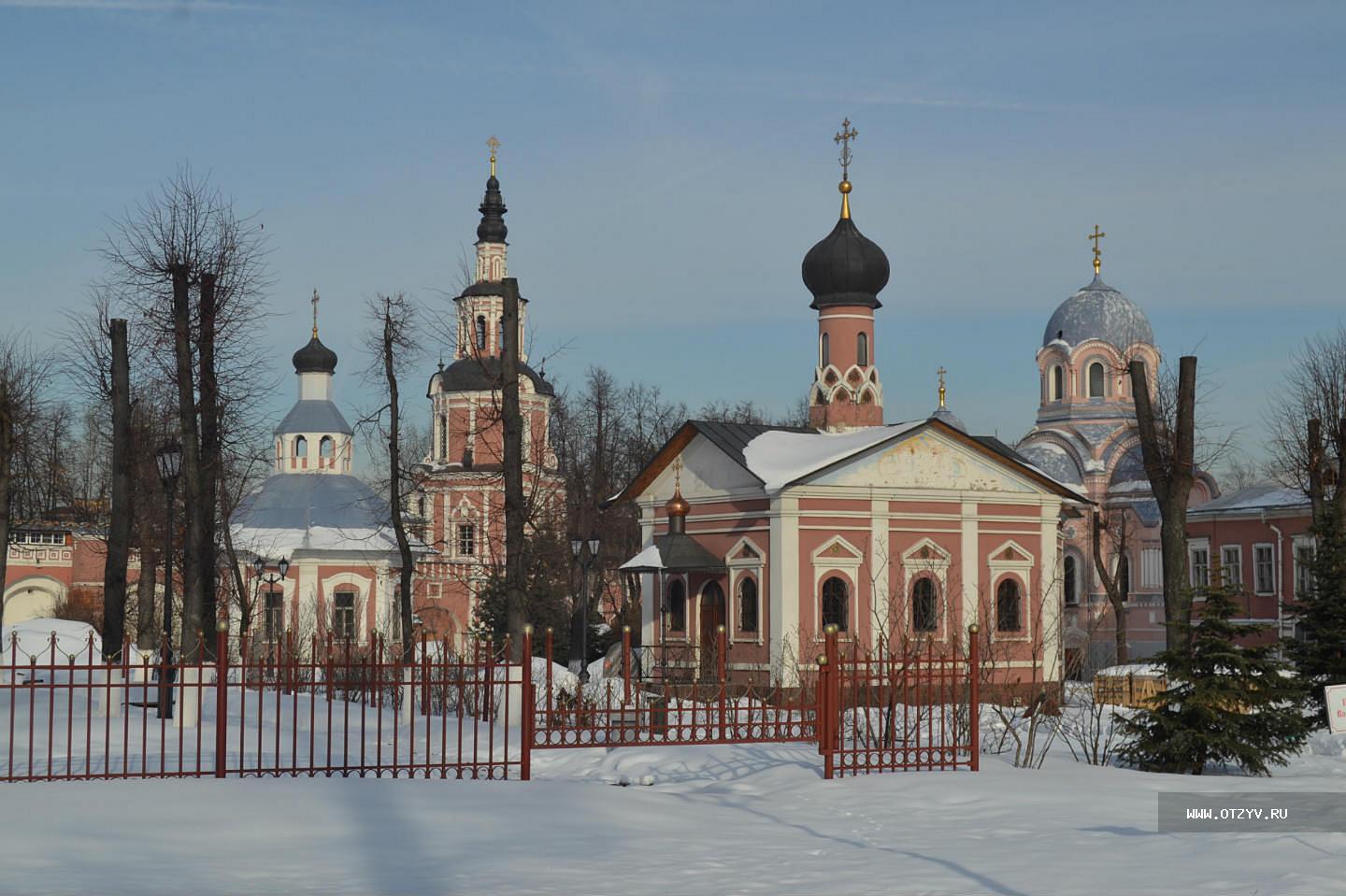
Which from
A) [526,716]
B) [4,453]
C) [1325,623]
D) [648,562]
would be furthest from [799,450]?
[526,716]

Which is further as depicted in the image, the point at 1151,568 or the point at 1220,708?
the point at 1151,568

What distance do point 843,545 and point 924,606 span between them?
207 cm

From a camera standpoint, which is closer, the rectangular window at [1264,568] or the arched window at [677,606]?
the arched window at [677,606]

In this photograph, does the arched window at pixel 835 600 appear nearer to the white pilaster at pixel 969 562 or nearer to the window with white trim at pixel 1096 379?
the white pilaster at pixel 969 562

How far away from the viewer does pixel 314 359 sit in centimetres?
5297

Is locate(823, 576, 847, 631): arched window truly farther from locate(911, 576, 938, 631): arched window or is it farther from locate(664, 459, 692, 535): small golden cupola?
locate(664, 459, 692, 535): small golden cupola

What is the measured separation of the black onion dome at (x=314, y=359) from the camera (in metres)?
53.0

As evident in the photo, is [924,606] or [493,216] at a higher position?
[493,216]

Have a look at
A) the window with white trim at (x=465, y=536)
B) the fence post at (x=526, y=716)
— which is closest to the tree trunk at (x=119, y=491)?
the fence post at (x=526, y=716)

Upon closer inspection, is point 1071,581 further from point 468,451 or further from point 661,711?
point 661,711

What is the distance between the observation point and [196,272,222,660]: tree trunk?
68.8ft

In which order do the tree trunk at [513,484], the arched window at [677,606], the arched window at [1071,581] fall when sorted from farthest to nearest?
1. the arched window at [1071,581]
2. the arched window at [677,606]
3. the tree trunk at [513,484]

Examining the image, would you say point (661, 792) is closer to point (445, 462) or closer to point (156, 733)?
point (156, 733)

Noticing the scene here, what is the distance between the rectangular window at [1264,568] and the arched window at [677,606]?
1770 cm
